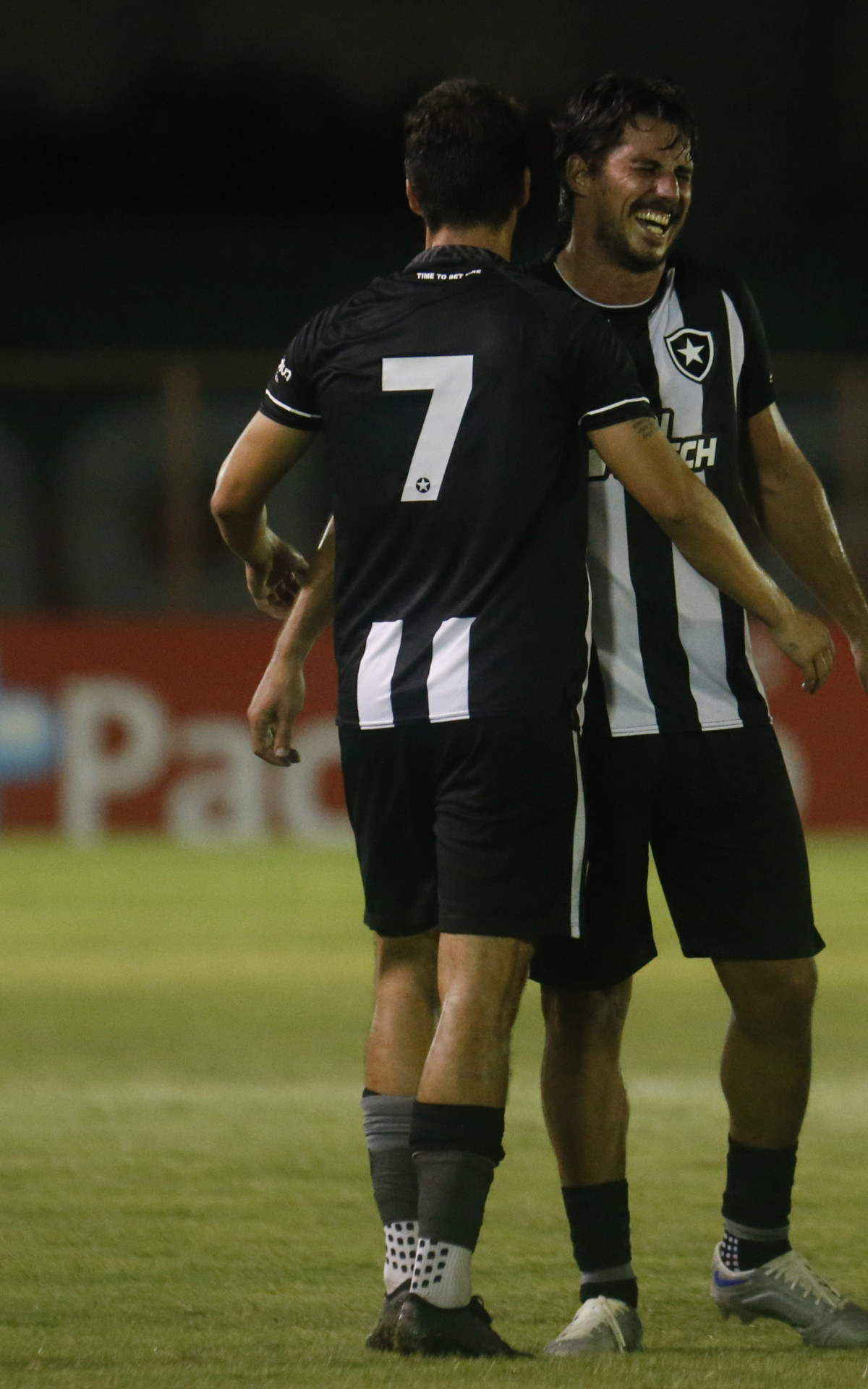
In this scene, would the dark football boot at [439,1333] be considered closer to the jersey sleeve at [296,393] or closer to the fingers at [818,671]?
the fingers at [818,671]

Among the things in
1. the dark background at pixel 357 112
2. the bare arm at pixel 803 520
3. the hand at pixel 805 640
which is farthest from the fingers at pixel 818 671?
the dark background at pixel 357 112

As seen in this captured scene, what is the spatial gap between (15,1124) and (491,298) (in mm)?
2933

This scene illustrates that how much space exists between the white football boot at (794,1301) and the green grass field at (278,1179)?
4 centimetres

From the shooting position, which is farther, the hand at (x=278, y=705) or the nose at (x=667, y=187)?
the hand at (x=278, y=705)

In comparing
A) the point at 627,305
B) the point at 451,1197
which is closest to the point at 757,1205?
the point at 451,1197

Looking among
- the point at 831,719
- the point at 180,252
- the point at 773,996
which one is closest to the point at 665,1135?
the point at 773,996

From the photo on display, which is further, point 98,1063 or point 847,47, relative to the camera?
point 847,47

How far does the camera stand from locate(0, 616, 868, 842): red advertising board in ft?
47.3

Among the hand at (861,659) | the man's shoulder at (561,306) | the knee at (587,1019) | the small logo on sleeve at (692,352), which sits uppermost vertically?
the man's shoulder at (561,306)

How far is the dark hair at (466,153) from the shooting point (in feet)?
11.1

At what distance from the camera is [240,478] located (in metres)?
3.61

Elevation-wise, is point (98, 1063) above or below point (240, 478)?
below

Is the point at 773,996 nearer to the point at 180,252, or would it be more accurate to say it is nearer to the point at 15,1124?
the point at 15,1124

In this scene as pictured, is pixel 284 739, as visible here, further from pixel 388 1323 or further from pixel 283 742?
pixel 388 1323
